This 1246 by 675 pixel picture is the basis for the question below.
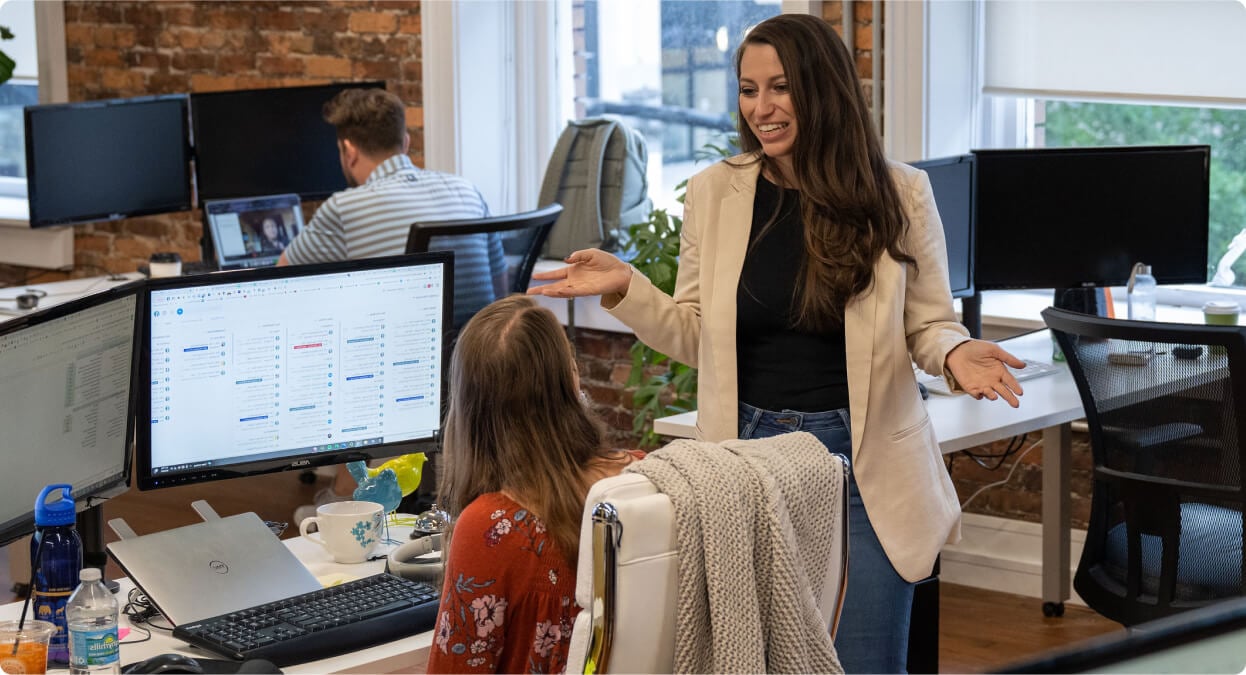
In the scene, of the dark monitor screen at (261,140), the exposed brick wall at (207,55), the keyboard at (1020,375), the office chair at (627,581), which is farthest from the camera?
the exposed brick wall at (207,55)

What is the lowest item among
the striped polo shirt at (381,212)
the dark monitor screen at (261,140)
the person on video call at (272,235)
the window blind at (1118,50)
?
the person on video call at (272,235)

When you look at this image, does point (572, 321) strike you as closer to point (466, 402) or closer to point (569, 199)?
point (569, 199)

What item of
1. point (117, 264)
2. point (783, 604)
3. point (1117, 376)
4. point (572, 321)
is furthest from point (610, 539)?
point (117, 264)

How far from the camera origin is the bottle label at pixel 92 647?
64.3 inches

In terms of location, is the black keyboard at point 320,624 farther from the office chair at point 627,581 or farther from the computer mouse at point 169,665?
the office chair at point 627,581

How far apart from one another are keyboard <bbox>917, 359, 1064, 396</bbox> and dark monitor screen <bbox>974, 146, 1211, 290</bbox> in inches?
7.5

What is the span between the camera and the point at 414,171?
4.04m

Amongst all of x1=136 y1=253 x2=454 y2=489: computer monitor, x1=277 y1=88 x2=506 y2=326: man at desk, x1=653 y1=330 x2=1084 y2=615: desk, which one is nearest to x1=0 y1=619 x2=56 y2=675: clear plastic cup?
x1=136 y1=253 x2=454 y2=489: computer monitor

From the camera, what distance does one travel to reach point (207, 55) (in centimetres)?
555

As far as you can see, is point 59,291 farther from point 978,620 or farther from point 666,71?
point 978,620

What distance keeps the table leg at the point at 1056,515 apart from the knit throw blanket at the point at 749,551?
2087 millimetres

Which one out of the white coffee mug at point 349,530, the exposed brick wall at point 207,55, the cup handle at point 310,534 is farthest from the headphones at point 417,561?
the exposed brick wall at point 207,55

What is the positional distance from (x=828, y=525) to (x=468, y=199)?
2.61m

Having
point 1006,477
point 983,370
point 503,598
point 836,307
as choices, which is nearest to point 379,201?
point 1006,477
